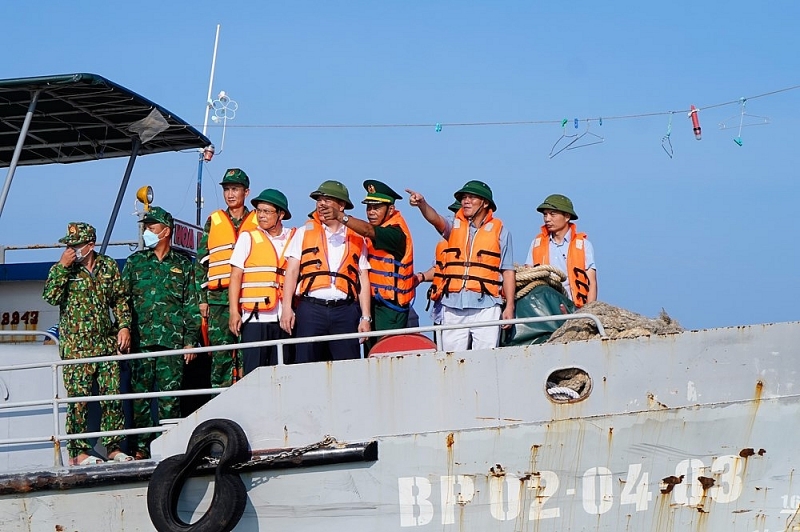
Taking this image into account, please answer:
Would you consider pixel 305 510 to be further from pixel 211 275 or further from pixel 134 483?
pixel 211 275

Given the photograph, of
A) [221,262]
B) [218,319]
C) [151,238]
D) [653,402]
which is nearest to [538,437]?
[653,402]

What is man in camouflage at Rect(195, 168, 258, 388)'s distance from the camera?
25.2 feet

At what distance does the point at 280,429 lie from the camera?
670cm

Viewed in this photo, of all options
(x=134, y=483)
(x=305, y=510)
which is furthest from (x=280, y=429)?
(x=134, y=483)

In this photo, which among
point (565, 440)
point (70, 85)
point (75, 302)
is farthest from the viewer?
point (70, 85)

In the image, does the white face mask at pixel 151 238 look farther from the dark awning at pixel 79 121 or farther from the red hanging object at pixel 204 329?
the dark awning at pixel 79 121

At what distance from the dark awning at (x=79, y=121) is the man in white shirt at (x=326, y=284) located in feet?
7.62

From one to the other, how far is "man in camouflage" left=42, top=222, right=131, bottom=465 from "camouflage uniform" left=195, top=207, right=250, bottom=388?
63 cm

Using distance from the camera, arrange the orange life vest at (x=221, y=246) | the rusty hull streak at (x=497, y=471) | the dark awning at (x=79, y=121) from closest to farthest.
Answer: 1. the rusty hull streak at (x=497, y=471)
2. the orange life vest at (x=221, y=246)
3. the dark awning at (x=79, y=121)

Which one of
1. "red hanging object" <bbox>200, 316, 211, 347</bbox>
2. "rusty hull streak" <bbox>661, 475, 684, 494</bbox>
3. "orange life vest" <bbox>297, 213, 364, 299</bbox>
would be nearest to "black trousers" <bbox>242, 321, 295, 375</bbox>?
"orange life vest" <bbox>297, 213, 364, 299</bbox>

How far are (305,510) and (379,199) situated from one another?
246 centimetres

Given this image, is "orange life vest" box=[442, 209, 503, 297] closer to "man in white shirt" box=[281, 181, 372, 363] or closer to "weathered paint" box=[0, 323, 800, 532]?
"man in white shirt" box=[281, 181, 372, 363]

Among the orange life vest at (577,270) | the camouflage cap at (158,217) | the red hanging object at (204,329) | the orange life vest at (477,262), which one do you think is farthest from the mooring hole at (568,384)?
the camouflage cap at (158,217)

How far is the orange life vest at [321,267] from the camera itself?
24.4 feet
